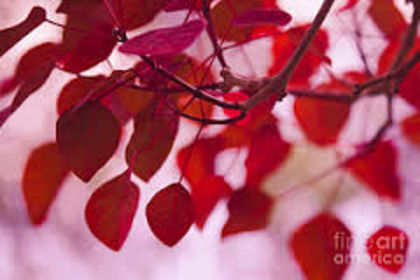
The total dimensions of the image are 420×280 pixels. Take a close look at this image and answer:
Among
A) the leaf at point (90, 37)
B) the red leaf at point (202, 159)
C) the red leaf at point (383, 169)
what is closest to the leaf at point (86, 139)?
the leaf at point (90, 37)

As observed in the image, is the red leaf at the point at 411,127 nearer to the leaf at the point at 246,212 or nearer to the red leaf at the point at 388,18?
the red leaf at the point at 388,18

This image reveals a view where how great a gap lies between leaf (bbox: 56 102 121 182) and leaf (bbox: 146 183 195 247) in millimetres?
42

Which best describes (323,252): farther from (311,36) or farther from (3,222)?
(3,222)

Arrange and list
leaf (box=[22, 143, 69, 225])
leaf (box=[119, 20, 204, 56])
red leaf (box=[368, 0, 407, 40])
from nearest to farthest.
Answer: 1. leaf (box=[119, 20, 204, 56])
2. leaf (box=[22, 143, 69, 225])
3. red leaf (box=[368, 0, 407, 40])

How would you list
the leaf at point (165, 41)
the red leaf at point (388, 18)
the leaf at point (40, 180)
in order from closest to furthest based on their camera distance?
the leaf at point (165, 41)
the leaf at point (40, 180)
the red leaf at point (388, 18)

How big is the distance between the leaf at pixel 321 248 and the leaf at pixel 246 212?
0.09ft

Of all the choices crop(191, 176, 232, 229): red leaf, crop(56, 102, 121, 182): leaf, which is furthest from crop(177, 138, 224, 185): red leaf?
crop(56, 102, 121, 182): leaf

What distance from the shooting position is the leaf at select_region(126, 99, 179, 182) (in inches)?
11.0

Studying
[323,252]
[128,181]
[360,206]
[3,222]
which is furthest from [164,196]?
[3,222]

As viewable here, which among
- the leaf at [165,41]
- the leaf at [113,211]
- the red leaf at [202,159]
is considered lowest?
the red leaf at [202,159]

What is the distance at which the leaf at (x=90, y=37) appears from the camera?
24cm

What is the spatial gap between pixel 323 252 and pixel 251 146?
0.29ft

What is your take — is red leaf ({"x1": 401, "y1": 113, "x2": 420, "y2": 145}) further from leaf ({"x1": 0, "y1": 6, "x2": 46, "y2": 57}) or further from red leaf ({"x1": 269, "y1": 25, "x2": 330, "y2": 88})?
leaf ({"x1": 0, "y1": 6, "x2": 46, "y2": 57})

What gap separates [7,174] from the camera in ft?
2.21
